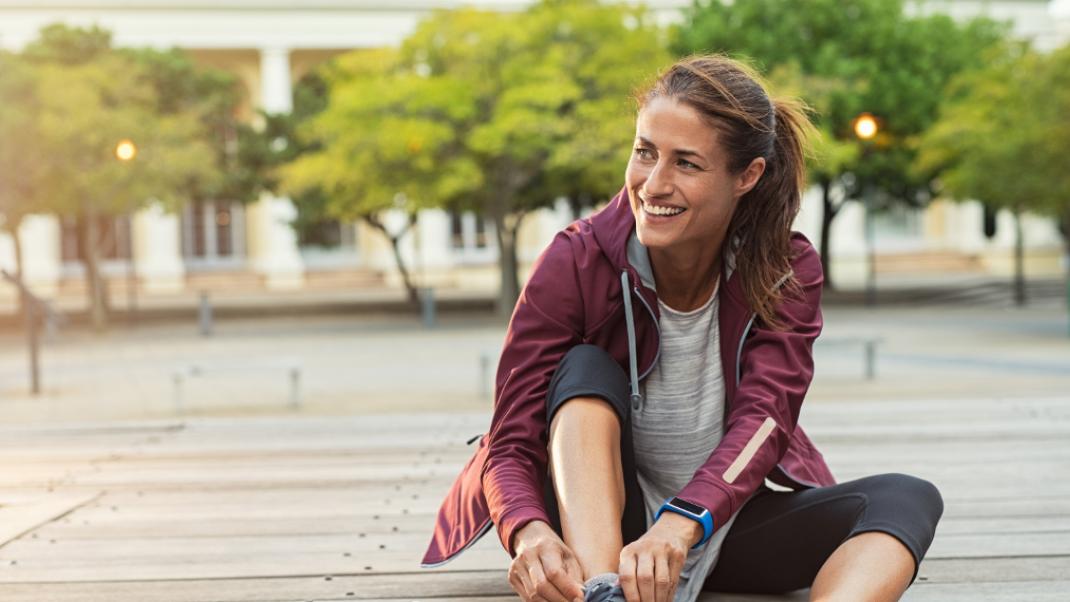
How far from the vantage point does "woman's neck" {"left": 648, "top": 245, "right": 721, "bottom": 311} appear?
2834mm

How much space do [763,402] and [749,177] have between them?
485 millimetres

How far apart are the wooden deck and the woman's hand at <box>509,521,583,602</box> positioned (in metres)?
0.70

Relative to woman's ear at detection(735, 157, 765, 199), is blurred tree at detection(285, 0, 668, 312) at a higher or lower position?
higher

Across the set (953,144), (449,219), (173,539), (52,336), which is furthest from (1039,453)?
(449,219)

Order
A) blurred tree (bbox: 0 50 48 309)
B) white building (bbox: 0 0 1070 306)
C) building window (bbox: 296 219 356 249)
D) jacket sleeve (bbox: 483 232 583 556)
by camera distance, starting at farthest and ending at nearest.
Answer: building window (bbox: 296 219 356 249), white building (bbox: 0 0 1070 306), blurred tree (bbox: 0 50 48 309), jacket sleeve (bbox: 483 232 583 556)

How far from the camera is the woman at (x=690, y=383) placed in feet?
8.63

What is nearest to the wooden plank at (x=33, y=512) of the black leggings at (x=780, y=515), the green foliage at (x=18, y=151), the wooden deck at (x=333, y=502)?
the wooden deck at (x=333, y=502)

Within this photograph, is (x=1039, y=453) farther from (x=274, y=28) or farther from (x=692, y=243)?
(x=274, y=28)

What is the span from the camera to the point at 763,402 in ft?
9.07

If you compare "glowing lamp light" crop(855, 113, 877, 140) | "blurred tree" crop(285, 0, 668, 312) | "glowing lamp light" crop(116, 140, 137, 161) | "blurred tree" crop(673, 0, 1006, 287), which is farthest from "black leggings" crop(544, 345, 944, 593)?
"blurred tree" crop(673, 0, 1006, 287)

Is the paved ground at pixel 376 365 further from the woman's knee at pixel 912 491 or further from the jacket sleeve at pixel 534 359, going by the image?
the jacket sleeve at pixel 534 359

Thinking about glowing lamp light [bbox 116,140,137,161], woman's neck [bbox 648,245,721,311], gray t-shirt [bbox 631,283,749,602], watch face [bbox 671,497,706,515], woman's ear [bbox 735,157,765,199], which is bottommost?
watch face [bbox 671,497,706,515]

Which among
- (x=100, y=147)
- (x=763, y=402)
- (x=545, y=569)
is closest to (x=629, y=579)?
(x=545, y=569)

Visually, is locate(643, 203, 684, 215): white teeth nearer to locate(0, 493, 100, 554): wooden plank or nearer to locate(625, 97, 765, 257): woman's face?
locate(625, 97, 765, 257): woman's face
